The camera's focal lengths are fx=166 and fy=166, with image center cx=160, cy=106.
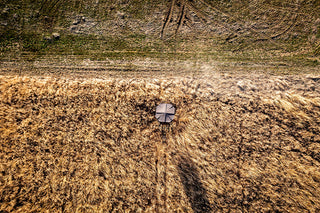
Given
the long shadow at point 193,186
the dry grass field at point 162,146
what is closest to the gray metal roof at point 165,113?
the dry grass field at point 162,146

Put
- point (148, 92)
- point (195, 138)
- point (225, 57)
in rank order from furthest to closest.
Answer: point (225, 57) < point (148, 92) < point (195, 138)

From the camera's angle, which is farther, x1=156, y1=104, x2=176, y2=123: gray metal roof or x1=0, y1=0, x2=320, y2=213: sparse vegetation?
x1=156, y1=104, x2=176, y2=123: gray metal roof

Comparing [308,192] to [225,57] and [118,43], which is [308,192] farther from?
[118,43]

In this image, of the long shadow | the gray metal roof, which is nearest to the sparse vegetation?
the long shadow

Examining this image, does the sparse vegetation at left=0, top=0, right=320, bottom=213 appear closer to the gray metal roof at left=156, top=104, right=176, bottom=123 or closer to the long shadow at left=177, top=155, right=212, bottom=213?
the long shadow at left=177, top=155, right=212, bottom=213

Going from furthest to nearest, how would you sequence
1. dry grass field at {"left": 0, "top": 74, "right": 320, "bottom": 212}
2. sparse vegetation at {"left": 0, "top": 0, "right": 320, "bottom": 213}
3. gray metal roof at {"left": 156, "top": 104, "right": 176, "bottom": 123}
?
gray metal roof at {"left": 156, "top": 104, "right": 176, "bottom": 123}
sparse vegetation at {"left": 0, "top": 0, "right": 320, "bottom": 213}
dry grass field at {"left": 0, "top": 74, "right": 320, "bottom": 212}

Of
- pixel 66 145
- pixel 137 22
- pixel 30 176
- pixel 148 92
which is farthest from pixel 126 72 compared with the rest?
pixel 30 176

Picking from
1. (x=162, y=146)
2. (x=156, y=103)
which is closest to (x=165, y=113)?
(x=156, y=103)
